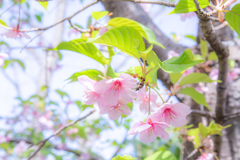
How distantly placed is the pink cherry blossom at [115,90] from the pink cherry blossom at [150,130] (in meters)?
0.06

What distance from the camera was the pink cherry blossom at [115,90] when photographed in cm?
35

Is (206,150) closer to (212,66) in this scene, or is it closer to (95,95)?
(212,66)

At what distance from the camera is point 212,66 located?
83cm

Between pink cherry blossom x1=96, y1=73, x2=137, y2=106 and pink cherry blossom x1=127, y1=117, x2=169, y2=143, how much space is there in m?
0.06

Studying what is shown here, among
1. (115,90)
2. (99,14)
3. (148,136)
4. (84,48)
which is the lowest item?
(148,136)

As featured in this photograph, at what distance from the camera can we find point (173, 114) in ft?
1.31

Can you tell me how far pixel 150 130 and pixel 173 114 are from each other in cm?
Result: 6

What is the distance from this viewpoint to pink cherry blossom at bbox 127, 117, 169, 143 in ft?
1.17

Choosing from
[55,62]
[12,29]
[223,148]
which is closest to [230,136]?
[223,148]

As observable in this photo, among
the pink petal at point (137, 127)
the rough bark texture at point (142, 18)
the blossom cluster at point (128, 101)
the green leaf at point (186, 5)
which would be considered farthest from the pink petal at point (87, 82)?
the rough bark texture at point (142, 18)

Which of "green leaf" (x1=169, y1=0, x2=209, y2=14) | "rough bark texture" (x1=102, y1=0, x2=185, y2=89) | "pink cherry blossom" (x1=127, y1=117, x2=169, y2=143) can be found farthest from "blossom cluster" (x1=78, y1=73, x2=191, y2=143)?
"rough bark texture" (x1=102, y1=0, x2=185, y2=89)

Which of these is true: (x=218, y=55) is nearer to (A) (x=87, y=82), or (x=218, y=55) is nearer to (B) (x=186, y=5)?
(B) (x=186, y=5)

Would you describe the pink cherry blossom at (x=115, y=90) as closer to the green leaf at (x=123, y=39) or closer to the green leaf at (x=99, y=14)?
the green leaf at (x=123, y=39)

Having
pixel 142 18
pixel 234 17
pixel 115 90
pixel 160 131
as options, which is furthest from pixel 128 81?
pixel 142 18
